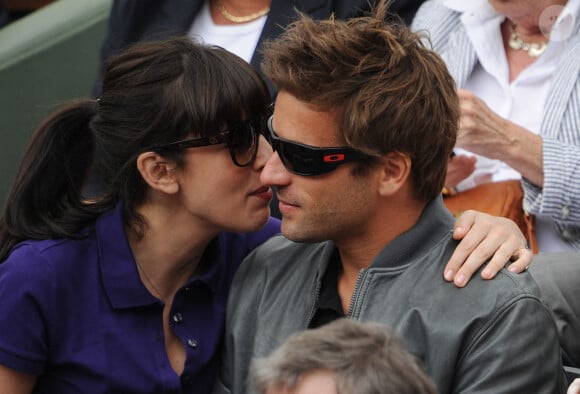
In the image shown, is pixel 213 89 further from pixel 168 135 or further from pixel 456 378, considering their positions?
pixel 456 378

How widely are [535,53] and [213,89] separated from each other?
115cm

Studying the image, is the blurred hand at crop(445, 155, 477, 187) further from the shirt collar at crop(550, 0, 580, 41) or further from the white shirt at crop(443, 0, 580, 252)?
the shirt collar at crop(550, 0, 580, 41)

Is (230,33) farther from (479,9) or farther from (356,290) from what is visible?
(356,290)

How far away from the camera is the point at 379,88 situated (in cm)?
229

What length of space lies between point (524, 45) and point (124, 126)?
1328mm

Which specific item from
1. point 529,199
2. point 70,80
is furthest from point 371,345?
point 70,80

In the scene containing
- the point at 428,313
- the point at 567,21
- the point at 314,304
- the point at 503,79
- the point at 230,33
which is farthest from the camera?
the point at 230,33

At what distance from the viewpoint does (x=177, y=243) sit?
264cm

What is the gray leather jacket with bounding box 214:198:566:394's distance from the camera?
2.11 metres

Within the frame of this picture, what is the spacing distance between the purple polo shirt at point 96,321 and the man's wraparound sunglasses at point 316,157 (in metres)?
0.50

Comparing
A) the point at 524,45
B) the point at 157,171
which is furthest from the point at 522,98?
the point at 157,171

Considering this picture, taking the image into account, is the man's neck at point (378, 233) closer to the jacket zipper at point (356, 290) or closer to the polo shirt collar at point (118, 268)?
the jacket zipper at point (356, 290)

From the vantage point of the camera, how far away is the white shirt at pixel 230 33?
3600mm

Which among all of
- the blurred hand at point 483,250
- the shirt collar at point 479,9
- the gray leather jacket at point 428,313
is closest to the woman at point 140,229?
the gray leather jacket at point 428,313
